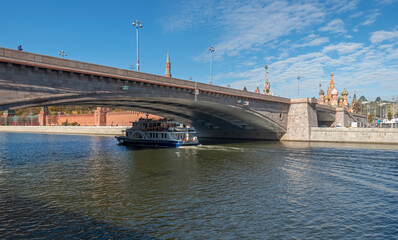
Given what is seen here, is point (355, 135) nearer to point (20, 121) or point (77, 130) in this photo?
point (77, 130)

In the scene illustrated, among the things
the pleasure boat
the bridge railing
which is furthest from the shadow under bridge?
the bridge railing

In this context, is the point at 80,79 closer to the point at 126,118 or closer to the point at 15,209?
the point at 15,209

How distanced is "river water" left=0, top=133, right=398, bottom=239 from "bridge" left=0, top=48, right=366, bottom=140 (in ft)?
21.4

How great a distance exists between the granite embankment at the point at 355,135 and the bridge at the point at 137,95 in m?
2.54

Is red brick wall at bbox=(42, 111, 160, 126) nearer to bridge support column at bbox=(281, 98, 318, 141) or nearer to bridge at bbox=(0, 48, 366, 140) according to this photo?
bridge at bbox=(0, 48, 366, 140)

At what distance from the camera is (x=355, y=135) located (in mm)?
49875

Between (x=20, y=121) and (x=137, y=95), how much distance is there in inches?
4700

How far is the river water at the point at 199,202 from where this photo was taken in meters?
11.4

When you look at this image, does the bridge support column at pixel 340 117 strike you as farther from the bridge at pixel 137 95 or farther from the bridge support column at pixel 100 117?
the bridge support column at pixel 100 117

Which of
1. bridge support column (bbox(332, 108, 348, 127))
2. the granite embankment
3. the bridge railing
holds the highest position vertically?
the bridge railing

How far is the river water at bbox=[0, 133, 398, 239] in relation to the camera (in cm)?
1137

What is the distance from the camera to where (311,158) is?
31.0m

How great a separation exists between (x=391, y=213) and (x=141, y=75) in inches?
959

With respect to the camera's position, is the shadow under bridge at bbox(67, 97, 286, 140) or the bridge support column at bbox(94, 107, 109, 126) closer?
the shadow under bridge at bbox(67, 97, 286, 140)
